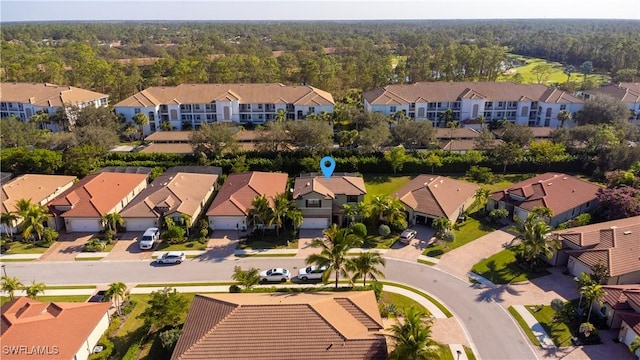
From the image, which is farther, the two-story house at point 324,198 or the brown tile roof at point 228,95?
the brown tile roof at point 228,95

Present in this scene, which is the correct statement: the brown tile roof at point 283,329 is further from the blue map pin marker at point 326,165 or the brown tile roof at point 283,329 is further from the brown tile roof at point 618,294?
Answer: the blue map pin marker at point 326,165

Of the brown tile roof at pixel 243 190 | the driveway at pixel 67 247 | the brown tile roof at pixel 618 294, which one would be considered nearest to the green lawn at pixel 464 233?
the brown tile roof at pixel 618 294

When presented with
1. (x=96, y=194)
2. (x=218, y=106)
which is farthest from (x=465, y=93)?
(x=96, y=194)

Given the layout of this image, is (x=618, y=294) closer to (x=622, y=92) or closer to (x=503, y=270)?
(x=503, y=270)

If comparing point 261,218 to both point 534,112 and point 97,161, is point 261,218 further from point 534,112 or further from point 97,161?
point 534,112

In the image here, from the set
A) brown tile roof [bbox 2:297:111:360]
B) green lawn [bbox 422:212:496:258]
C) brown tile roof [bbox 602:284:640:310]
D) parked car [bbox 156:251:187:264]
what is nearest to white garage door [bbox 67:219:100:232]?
parked car [bbox 156:251:187:264]

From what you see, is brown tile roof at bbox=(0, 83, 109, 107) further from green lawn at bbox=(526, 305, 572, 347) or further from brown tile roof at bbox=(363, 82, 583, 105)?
green lawn at bbox=(526, 305, 572, 347)

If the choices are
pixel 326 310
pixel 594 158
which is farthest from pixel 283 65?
pixel 326 310
